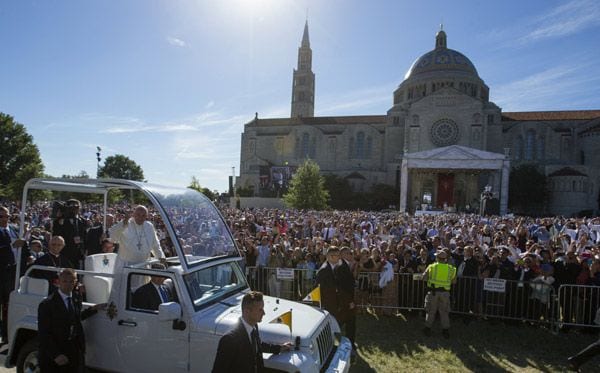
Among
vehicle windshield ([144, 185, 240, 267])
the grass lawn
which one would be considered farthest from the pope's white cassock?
the grass lawn

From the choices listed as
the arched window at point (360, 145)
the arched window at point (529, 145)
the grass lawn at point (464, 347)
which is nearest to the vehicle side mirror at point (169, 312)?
the grass lawn at point (464, 347)

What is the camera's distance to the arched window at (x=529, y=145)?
62.8 meters

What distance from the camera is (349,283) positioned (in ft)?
20.7

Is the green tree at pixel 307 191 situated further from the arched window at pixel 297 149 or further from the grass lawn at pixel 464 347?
the grass lawn at pixel 464 347

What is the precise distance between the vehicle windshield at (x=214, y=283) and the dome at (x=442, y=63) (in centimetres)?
7579

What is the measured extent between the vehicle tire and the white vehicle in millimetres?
12

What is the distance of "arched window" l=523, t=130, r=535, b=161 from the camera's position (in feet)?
206

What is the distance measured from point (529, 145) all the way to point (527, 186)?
41.6ft

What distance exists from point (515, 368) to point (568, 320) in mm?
2828

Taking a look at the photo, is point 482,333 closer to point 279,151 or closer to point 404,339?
point 404,339

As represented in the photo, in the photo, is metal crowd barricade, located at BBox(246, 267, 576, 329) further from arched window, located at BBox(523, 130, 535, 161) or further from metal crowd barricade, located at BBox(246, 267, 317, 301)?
arched window, located at BBox(523, 130, 535, 161)

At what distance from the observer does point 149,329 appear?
4.09 m

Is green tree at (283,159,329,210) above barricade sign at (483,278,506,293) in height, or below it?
above

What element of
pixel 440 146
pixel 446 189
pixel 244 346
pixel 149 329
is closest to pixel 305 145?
pixel 440 146
